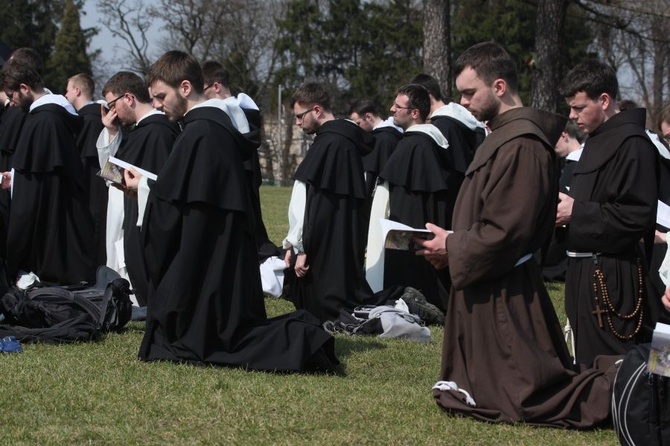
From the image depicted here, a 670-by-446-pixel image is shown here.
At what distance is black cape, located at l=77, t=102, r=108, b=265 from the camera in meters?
11.1

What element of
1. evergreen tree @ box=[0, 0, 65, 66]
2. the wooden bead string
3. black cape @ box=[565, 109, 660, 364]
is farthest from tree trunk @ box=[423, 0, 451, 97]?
evergreen tree @ box=[0, 0, 65, 66]

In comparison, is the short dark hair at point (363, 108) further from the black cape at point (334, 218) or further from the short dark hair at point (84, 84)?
the black cape at point (334, 218)

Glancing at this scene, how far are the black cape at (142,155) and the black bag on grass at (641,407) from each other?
501 centimetres

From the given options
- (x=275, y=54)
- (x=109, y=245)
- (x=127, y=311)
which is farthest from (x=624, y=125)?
(x=275, y=54)

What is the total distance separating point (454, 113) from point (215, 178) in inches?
178

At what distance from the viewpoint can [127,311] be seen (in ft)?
27.4

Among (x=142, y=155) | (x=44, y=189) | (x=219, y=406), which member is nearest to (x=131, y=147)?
(x=142, y=155)

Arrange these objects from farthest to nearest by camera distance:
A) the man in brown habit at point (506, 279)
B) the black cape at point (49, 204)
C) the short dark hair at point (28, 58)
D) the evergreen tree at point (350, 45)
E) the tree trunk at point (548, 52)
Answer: the evergreen tree at point (350, 45), the tree trunk at point (548, 52), the short dark hair at point (28, 58), the black cape at point (49, 204), the man in brown habit at point (506, 279)

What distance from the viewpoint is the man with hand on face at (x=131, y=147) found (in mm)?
9234

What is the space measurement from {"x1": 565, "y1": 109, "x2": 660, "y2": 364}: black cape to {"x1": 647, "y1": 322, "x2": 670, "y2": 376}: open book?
1759 mm

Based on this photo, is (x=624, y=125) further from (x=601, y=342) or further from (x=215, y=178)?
(x=215, y=178)

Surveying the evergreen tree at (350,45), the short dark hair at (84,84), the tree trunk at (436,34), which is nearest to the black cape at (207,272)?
the short dark hair at (84,84)

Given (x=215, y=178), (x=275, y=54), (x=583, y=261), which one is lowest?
(x=583, y=261)

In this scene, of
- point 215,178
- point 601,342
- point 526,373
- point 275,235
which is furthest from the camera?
point 275,235
